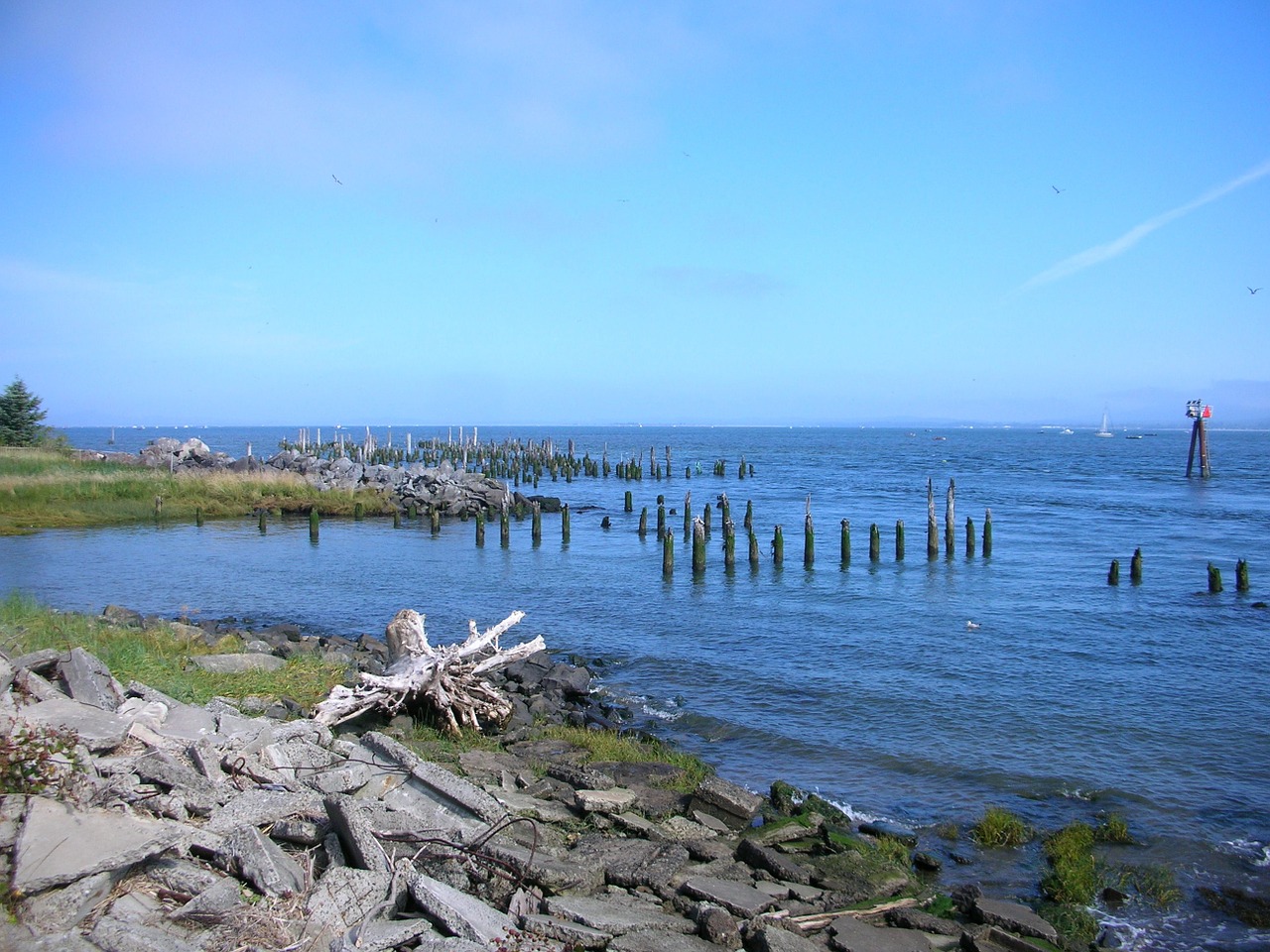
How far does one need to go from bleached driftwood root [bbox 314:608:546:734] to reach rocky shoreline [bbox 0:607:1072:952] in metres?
0.90

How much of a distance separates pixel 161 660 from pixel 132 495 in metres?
29.2

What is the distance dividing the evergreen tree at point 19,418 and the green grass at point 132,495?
9.81 metres

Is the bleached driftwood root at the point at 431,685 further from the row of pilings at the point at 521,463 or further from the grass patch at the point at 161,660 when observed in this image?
the row of pilings at the point at 521,463

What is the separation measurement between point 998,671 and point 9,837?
14.5m

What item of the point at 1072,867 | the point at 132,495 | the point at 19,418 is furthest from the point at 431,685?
the point at 19,418

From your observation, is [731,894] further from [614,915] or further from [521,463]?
[521,463]

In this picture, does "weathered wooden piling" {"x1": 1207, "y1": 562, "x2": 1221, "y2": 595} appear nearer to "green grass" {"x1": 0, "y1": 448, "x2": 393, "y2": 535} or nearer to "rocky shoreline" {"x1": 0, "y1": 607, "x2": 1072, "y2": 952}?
"rocky shoreline" {"x1": 0, "y1": 607, "x2": 1072, "y2": 952}

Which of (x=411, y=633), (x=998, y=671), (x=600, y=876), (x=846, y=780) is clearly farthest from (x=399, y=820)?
(x=998, y=671)

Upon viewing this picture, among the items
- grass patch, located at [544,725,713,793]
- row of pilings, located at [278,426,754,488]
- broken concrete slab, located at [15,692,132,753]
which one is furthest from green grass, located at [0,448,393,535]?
broken concrete slab, located at [15,692,132,753]

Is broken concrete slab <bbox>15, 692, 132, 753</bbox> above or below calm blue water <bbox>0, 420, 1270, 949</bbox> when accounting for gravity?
above

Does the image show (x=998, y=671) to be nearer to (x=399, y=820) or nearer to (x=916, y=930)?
(x=916, y=930)

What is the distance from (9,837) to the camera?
5277 mm

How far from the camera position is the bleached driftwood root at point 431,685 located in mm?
10984

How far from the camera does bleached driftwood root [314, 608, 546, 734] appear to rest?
36.0 ft
